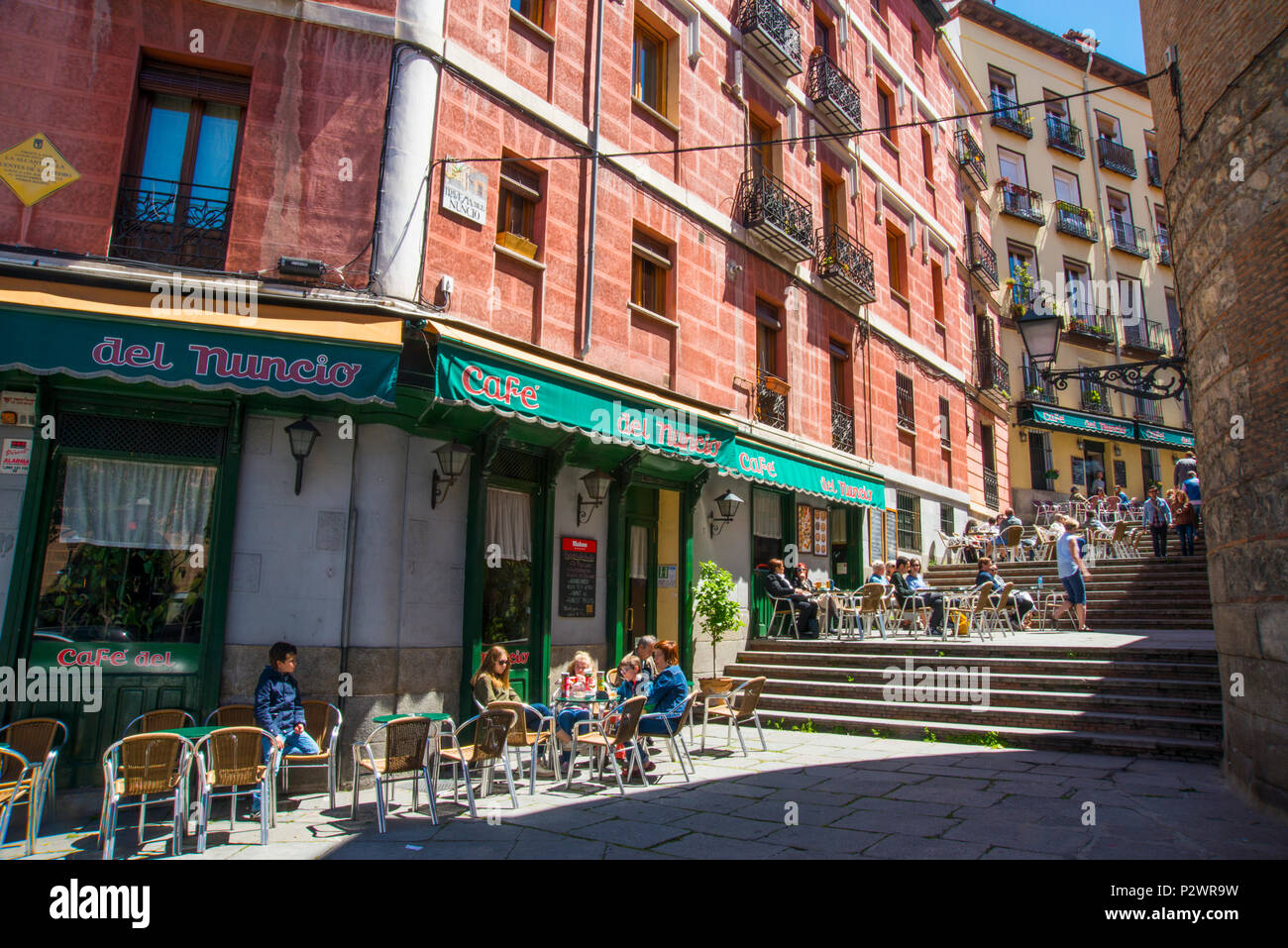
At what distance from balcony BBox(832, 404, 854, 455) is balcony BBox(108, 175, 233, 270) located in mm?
11150

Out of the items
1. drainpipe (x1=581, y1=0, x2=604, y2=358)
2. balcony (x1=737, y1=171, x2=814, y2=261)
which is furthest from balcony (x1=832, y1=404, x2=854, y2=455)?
drainpipe (x1=581, y1=0, x2=604, y2=358)

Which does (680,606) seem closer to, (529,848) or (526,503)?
(526,503)

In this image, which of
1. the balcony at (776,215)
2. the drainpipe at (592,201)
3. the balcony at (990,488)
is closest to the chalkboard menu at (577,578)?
the drainpipe at (592,201)

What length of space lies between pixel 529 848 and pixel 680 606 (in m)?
6.49

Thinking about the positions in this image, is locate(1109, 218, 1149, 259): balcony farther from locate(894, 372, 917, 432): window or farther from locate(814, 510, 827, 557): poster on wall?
locate(814, 510, 827, 557): poster on wall

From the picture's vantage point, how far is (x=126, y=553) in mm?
7160

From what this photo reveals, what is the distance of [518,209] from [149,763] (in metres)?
7.21

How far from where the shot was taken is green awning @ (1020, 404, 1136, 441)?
85.8 ft

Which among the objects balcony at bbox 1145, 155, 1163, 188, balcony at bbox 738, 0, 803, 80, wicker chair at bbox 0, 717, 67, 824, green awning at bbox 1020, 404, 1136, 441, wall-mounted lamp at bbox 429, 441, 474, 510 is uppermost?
balcony at bbox 1145, 155, 1163, 188

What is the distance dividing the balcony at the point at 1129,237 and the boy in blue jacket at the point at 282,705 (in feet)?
110

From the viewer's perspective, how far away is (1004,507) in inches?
926

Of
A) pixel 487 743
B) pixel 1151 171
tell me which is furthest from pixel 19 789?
pixel 1151 171

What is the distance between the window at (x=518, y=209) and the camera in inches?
374

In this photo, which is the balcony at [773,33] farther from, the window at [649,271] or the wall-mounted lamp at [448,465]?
the wall-mounted lamp at [448,465]
